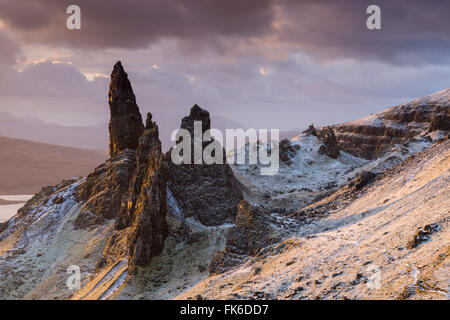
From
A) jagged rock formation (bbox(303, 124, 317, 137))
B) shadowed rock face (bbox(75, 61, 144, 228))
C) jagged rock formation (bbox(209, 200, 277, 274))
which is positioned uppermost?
jagged rock formation (bbox(303, 124, 317, 137))

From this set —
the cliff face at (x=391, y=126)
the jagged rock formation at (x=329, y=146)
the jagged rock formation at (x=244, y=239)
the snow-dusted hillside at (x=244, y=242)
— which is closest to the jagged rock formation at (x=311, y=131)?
the jagged rock formation at (x=329, y=146)

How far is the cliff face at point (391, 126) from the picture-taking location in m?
135

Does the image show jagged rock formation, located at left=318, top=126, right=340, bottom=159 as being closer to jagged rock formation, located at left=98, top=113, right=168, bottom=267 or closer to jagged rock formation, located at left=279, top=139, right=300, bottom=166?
jagged rock formation, located at left=279, top=139, right=300, bottom=166

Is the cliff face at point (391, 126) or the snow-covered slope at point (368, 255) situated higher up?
the cliff face at point (391, 126)

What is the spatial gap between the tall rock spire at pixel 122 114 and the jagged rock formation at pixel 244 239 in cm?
3228

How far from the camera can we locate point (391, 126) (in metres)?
141

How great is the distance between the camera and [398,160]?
76812 mm

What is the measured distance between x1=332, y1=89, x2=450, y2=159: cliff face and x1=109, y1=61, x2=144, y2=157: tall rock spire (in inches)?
3791

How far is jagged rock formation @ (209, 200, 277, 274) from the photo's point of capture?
33.9 metres

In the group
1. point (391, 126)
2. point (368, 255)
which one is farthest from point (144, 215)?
point (391, 126)

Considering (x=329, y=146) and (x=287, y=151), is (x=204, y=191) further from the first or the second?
(x=329, y=146)

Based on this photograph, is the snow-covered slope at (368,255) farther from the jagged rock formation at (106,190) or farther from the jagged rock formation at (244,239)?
the jagged rock formation at (106,190)

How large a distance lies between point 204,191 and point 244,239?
62.5 feet

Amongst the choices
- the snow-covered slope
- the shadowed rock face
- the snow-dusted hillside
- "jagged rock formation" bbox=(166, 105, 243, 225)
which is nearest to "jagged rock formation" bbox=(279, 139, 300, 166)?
the snow-dusted hillside
